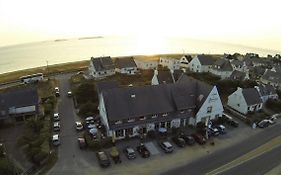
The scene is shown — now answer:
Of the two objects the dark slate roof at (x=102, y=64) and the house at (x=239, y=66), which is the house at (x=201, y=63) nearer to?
the house at (x=239, y=66)

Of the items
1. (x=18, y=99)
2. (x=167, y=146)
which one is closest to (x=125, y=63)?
(x=18, y=99)

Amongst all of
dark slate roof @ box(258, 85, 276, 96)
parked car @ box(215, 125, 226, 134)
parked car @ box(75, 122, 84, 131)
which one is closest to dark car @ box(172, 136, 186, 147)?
parked car @ box(215, 125, 226, 134)

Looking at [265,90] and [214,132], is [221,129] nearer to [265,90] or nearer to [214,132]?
[214,132]

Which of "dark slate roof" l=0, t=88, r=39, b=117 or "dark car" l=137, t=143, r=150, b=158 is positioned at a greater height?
"dark slate roof" l=0, t=88, r=39, b=117

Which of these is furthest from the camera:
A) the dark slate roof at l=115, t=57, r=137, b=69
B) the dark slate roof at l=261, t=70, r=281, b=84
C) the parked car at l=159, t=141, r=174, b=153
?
the dark slate roof at l=115, t=57, r=137, b=69

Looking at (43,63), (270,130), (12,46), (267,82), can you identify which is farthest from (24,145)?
(12,46)

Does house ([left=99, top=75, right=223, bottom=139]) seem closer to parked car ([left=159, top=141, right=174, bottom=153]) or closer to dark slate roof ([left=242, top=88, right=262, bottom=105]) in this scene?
parked car ([left=159, top=141, right=174, bottom=153])
